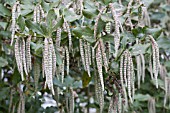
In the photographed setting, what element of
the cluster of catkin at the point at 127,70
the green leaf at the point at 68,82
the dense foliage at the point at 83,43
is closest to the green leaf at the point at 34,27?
the dense foliage at the point at 83,43

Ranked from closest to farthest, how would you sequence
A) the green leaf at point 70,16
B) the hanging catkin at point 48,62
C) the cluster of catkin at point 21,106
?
1. the hanging catkin at point 48,62
2. the green leaf at point 70,16
3. the cluster of catkin at point 21,106

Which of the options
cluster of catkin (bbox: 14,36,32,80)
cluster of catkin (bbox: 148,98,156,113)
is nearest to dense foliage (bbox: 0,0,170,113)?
cluster of catkin (bbox: 14,36,32,80)

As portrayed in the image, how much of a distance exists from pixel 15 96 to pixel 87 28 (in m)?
0.65

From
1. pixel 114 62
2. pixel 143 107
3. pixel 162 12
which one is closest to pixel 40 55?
pixel 114 62

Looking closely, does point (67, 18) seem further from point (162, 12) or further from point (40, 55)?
point (162, 12)

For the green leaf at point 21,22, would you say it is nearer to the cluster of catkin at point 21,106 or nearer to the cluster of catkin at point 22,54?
the cluster of catkin at point 22,54

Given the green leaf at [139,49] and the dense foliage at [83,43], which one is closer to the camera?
the dense foliage at [83,43]

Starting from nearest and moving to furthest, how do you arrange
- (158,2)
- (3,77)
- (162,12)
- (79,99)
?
(3,77), (79,99), (162,12), (158,2)

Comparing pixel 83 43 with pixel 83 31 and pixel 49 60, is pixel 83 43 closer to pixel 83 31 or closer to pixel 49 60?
pixel 83 31

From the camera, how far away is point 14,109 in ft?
6.53

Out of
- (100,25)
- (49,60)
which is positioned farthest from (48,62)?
(100,25)

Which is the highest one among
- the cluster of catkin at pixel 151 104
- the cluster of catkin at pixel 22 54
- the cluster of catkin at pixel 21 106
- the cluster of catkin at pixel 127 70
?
the cluster of catkin at pixel 22 54

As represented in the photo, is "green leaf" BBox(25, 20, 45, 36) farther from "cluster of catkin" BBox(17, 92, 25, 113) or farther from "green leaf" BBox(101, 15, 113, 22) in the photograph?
"cluster of catkin" BBox(17, 92, 25, 113)

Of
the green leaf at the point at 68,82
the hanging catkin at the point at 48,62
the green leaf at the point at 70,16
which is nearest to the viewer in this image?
the hanging catkin at the point at 48,62
